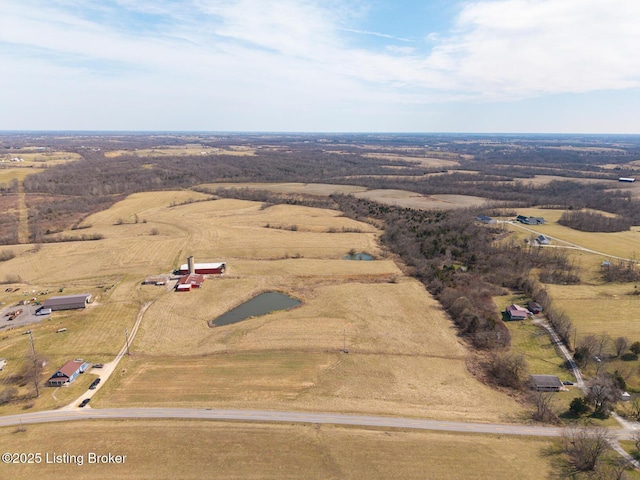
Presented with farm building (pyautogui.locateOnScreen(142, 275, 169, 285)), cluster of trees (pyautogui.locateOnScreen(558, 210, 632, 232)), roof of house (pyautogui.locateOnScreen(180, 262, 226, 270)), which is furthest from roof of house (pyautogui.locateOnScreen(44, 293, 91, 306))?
cluster of trees (pyautogui.locateOnScreen(558, 210, 632, 232))

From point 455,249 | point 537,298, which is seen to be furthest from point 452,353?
point 455,249

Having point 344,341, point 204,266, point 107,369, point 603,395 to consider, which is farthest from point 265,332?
point 603,395

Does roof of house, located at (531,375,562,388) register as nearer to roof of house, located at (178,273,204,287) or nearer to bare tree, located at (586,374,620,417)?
bare tree, located at (586,374,620,417)

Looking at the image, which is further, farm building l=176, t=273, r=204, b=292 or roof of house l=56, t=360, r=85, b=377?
farm building l=176, t=273, r=204, b=292

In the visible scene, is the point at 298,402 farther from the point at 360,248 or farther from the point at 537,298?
the point at 360,248

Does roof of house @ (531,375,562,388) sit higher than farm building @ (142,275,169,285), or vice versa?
farm building @ (142,275,169,285)

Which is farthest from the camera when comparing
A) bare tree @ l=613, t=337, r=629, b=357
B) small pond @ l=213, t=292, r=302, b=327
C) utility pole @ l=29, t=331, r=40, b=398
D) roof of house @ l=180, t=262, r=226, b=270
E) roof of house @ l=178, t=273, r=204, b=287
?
roof of house @ l=180, t=262, r=226, b=270

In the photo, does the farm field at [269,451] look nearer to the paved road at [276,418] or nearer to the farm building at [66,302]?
the paved road at [276,418]
